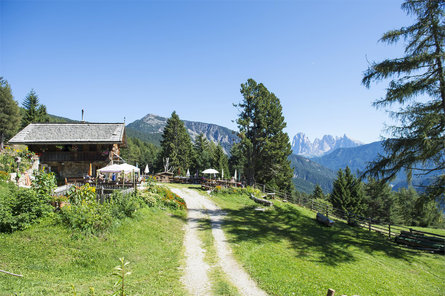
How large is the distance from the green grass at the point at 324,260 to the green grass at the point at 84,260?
357cm

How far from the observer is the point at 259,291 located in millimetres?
7730

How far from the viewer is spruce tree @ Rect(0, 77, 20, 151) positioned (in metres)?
45.2

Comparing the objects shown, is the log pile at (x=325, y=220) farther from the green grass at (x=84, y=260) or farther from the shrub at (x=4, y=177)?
the shrub at (x=4, y=177)

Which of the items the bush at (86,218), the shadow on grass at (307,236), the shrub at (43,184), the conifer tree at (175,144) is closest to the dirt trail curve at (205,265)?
the shadow on grass at (307,236)

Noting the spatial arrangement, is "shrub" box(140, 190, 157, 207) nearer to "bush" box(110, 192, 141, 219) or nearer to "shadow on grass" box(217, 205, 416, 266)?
"bush" box(110, 192, 141, 219)

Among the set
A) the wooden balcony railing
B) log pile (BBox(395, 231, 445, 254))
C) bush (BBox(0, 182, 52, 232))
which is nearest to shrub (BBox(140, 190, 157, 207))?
bush (BBox(0, 182, 52, 232))

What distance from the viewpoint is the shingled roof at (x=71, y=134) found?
93.7 ft

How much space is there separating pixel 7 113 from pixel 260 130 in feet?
174

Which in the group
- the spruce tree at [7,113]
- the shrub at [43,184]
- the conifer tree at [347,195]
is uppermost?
the spruce tree at [7,113]

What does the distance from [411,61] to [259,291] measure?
1393 centimetres

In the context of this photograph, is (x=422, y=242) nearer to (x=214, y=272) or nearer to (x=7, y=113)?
(x=214, y=272)

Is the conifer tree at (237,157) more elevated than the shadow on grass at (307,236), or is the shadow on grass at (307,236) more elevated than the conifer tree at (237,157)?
the conifer tree at (237,157)

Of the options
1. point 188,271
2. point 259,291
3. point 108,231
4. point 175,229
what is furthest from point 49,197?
point 259,291

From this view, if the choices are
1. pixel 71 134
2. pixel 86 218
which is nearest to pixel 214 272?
pixel 86 218
